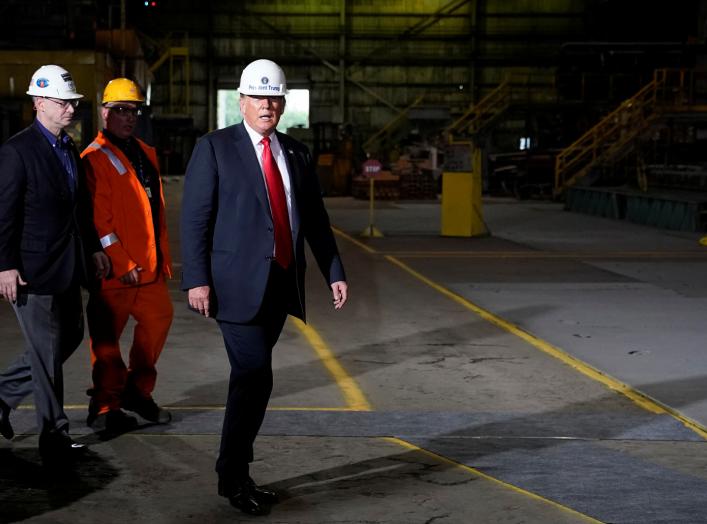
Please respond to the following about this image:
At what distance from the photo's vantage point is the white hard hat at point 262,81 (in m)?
5.30

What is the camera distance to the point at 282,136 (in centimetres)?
569

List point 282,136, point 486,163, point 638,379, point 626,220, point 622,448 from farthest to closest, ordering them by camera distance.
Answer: point 486,163 → point 626,220 → point 638,379 → point 622,448 → point 282,136

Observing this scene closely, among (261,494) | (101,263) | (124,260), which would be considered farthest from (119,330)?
(261,494)

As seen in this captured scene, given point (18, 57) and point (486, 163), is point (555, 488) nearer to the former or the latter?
point (18, 57)

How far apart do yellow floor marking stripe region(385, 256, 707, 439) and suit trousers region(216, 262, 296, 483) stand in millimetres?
2949

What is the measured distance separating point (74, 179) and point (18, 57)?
108 feet

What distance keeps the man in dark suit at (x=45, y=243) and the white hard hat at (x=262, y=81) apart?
127 cm

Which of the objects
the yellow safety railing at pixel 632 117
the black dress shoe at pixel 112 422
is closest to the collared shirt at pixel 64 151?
the black dress shoe at pixel 112 422

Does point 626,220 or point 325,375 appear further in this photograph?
point 626,220

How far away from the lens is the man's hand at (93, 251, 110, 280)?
6.48 meters

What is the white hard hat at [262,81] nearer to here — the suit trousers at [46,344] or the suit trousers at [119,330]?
the suit trousers at [46,344]

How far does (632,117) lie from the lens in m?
37.1

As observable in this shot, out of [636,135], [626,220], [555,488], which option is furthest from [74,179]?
[636,135]

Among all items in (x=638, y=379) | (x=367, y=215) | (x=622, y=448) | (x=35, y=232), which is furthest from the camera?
(x=367, y=215)
